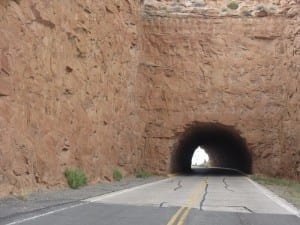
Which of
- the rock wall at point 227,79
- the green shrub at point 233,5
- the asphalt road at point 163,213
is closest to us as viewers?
the asphalt road at point 163,213

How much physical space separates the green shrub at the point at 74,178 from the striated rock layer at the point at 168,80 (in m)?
0.74

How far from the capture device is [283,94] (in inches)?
1340

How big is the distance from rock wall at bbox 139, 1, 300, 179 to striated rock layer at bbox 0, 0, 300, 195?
0.25 feet

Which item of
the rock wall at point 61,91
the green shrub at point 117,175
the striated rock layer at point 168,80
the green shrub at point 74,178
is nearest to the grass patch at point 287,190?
the striated rock layer at point 168,80

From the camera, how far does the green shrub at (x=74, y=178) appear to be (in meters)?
19.2

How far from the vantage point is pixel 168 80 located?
1366 inches

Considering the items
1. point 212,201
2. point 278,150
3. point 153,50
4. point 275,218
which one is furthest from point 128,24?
point 275,218

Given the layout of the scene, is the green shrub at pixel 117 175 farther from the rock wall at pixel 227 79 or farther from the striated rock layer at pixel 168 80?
the rock wall at pixel 227 79

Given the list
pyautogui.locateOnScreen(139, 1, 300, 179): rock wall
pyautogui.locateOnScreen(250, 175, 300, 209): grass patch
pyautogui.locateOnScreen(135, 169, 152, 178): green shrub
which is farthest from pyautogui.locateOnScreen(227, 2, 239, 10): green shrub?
pyautogui.locateOnScreen(135, 169, 152, 178): green shrub

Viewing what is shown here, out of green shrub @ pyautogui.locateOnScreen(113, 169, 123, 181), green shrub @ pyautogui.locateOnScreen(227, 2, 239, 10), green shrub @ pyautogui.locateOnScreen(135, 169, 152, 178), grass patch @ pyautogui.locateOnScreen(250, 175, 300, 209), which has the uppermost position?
green shrub @ pyautogui.locateOnScreen(227, 2, 239, 10)

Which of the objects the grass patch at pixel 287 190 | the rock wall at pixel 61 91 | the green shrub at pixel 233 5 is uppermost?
the green shrub at pixel 233 5

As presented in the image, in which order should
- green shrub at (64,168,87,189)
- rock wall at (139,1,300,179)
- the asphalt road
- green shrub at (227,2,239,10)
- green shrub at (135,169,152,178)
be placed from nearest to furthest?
1. the asphalt road
2. green shrub at (64,168,87,189)
3. green shrub at (135,169,152,178)
4. rock wall at (139,1,300,179)
5. green shrub at (227,2,239,10)

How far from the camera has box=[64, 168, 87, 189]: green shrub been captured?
19.2 m

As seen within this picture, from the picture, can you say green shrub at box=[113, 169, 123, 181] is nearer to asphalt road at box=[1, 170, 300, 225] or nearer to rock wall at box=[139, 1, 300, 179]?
rock wall at box=[139, 1, 300, 179]
